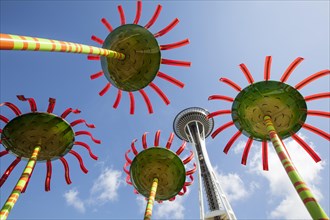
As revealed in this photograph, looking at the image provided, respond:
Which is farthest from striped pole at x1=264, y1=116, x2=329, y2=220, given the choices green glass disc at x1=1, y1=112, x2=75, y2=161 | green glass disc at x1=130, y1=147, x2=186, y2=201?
green glass disc at x1=1, y1=112, x2=75, y2=161

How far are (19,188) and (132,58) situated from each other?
3757 millimetres

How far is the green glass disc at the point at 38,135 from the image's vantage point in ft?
23.1

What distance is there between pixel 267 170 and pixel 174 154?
2.63 meters

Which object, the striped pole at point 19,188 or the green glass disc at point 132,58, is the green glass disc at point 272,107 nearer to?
the green glass disc at point 132,58

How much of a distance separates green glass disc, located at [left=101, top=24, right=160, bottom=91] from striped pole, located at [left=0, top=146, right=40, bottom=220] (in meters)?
2.67

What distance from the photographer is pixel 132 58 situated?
22.3 feet

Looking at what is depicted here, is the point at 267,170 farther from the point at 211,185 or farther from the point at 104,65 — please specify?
the point at 211,185

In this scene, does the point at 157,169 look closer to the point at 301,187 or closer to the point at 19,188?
the point at 19,188

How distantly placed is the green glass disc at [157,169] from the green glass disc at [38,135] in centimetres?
202

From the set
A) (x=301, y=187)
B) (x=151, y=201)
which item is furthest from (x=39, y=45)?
(x=151, y=201)

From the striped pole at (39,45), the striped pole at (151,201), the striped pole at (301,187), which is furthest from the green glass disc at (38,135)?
the striped pole at (301,187)

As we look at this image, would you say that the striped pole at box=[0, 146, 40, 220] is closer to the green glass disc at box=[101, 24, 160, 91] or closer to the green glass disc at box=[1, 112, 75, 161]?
the green glass disc at box=[1, 112, 75, 161]

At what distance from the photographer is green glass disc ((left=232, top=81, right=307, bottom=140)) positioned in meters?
6.34

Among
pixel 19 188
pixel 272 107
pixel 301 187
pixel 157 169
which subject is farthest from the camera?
pixel 157 169
